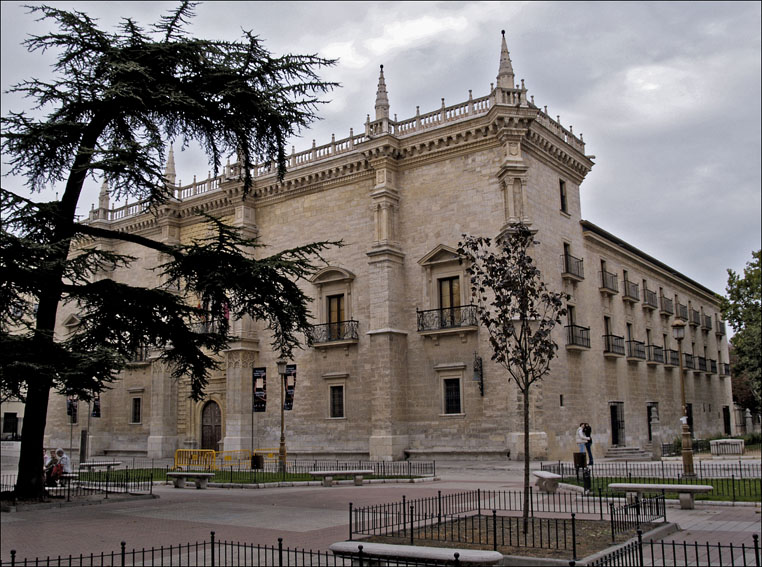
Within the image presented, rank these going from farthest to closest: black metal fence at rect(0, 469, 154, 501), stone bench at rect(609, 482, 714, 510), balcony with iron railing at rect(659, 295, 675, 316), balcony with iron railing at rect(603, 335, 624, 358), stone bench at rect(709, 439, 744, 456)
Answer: balcony with iron railing at rect(659, 295, 675, 316) → balcony with iron railing at rect(603, 335, 624, 358) → stone bench at rect(709, 439, 744, 456) → black metal fence at rect(0, 469, 154, 501) → stone bench at rect(609, 482, 714, 510)

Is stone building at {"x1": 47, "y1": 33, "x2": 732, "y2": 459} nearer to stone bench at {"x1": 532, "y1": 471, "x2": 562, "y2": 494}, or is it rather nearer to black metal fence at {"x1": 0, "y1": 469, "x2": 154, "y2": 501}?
stone bench at {"x1": 532, "y1": 471, "x2": 562, "y2": 494}

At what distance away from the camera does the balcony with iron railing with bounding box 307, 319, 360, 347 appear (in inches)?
1243

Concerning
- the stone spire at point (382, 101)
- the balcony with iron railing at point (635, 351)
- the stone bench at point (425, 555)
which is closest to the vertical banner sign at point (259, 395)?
the stone spire at point (382, 101)

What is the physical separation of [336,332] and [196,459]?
8.07 m

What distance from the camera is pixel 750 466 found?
21312 mm

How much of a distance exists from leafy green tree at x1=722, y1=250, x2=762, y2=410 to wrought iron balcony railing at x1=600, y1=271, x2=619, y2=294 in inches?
306

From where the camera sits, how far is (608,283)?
35.1 meters

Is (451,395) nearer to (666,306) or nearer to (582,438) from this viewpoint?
(582,438)

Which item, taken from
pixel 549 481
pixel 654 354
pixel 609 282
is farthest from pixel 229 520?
pixel 654 354

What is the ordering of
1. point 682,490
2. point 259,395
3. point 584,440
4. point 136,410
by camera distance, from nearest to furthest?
point 682,490 → point 584,440 → point 259,395 → point 136,410

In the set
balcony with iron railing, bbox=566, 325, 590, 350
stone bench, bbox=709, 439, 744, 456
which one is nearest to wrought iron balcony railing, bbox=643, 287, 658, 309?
balcony with iron railing, bbox=566, 325, 590, 350

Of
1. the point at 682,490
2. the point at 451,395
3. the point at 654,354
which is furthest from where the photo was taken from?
the point at 654,354

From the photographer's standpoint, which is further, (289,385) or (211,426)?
(211,426)

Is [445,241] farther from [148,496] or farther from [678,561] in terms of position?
[678,561]
